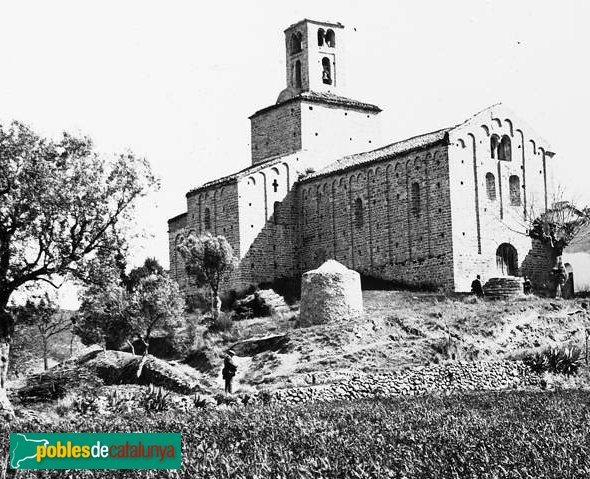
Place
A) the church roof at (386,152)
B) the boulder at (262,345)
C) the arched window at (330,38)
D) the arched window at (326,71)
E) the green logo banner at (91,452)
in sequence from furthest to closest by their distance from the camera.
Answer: the arched window at (326,71) < the arched window at (330,38) < the church roof at (386,152) < the boulder at (262,345) < the green logo banner at (91,452)

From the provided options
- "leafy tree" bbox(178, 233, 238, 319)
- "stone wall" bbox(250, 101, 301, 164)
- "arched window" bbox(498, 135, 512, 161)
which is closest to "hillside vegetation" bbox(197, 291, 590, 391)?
"leafy tree" bbox(178, 233, 238, 319)

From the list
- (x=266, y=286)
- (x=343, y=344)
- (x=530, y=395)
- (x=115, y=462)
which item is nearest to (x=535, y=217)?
(x=266, y=286)

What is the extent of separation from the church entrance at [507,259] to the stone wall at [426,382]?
17.5 metres

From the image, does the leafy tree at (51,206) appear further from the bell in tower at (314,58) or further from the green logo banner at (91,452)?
the bell in tower at (314,58)

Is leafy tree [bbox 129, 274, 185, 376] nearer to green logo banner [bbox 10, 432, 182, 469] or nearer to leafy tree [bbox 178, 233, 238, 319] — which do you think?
leafy tree [bbox 178, 233, 238, 319]

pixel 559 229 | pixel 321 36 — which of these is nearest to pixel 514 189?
pixel 559 229

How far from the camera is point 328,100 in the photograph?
57.6m

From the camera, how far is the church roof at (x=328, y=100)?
57031 mm

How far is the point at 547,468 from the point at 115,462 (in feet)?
14.7

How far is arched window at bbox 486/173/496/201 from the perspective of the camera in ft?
159

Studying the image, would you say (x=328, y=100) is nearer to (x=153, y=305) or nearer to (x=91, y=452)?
(x=153, y=305)

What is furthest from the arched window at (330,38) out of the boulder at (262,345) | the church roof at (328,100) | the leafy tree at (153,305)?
the boulder at (262,345)

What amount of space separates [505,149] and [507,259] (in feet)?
18.8

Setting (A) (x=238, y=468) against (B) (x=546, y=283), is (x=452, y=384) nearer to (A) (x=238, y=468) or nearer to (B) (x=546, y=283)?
(A) (x=238, y=468)
